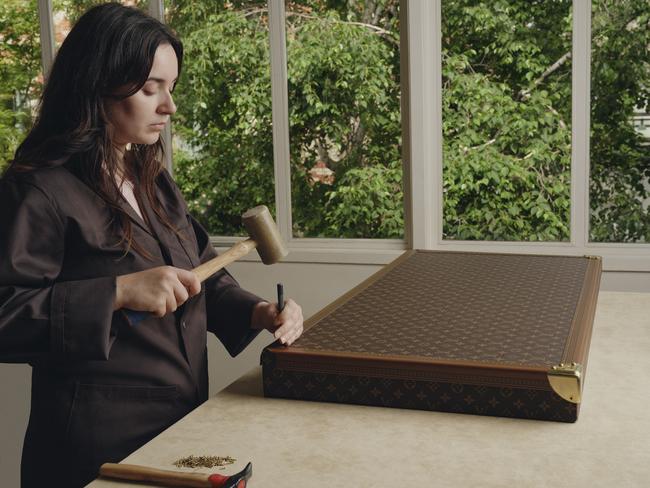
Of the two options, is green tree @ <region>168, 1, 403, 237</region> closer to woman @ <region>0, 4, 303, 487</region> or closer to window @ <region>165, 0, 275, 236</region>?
window @ <region>165, 0, 275, 236</region>

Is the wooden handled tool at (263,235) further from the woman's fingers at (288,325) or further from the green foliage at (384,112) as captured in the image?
Result: the green foliage at (384,112)

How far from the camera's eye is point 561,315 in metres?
1.72

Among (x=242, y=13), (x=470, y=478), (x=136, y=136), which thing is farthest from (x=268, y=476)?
(x=242, y=13)

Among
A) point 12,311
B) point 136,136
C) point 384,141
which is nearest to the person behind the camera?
point 12,311

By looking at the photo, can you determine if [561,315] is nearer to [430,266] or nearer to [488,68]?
[430,266]

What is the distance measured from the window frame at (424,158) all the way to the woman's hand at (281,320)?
210cm

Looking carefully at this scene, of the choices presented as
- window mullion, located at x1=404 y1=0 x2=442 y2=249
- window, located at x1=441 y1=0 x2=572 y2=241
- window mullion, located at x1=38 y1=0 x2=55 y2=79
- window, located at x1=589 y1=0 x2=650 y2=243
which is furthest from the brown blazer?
window mullion, located at x1=38 y1=0 x2=55 y2=79

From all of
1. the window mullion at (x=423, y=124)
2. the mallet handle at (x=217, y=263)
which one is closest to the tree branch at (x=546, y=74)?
the window mullion at (x=423, y=124)

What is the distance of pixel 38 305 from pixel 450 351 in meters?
0.73

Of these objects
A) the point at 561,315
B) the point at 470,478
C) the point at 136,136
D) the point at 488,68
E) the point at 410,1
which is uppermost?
the point at 410,1

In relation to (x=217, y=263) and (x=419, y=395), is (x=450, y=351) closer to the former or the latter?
(x=419, y=395)

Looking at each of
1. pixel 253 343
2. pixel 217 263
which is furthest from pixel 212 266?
pixel 253 343

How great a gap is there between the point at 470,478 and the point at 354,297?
2.67 feet

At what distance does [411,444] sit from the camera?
1.30 m
